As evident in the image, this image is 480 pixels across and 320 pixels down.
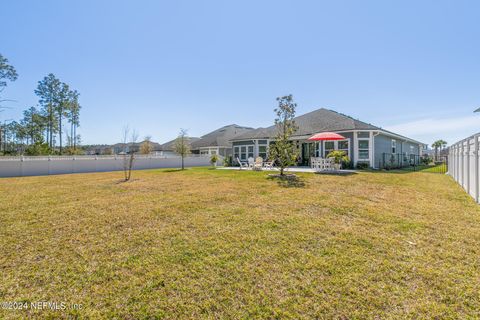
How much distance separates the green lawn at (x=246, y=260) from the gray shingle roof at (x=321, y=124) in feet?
37.4

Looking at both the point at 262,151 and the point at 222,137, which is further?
the point at 222,137

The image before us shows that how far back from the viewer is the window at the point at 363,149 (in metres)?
15.4

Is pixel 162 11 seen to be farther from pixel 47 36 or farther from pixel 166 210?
pixel 166 210

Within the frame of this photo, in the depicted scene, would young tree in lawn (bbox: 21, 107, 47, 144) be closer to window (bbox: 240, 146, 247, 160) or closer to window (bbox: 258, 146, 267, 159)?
window (bbox: 240, 146, 247, 160)

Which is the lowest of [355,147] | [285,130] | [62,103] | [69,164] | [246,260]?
[246,260]

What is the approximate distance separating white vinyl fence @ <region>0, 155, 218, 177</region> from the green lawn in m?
14.9

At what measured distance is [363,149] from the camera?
15523mm

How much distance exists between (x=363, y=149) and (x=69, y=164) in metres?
22.9

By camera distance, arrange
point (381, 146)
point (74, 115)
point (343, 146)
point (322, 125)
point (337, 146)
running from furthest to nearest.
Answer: point (74, 115), point (322, 125), point (381, 146), point (337, 146), point (343, 146)

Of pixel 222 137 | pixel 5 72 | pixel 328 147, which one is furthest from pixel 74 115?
pixel 328 147

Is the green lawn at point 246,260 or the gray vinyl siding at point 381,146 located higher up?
the gray vinyl siding at point 381,146

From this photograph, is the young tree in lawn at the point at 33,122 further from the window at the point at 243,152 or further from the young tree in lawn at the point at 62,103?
the window at the point at 243,152

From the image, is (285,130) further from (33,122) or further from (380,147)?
(33,122)

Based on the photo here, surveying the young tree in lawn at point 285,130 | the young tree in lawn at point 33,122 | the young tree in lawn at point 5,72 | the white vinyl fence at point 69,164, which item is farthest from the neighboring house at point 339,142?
the young tree in lawn at point 33,122
